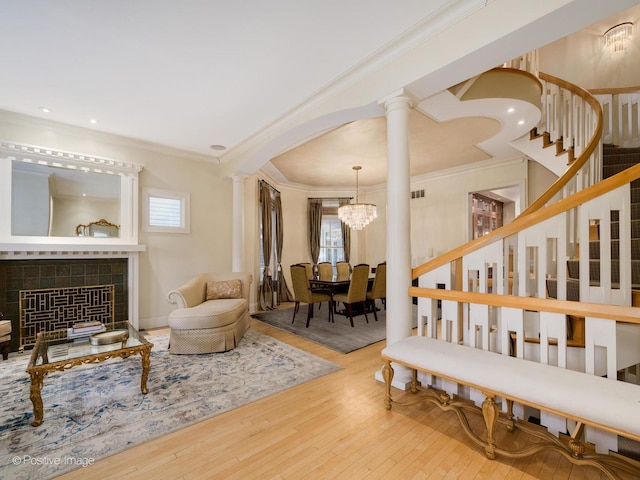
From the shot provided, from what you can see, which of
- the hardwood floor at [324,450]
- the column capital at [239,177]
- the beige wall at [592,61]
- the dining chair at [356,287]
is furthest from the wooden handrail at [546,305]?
the beige wall at [592,61]

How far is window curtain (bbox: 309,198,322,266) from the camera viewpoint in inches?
286

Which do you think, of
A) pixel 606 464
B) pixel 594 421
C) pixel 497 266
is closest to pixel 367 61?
pixel 497 266

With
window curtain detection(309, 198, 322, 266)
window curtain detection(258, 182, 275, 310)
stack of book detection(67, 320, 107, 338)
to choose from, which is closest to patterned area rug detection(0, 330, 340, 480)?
stack of book detection(67, 320, 107, 338)

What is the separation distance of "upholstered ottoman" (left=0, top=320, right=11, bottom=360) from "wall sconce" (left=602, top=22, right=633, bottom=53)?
869 cm

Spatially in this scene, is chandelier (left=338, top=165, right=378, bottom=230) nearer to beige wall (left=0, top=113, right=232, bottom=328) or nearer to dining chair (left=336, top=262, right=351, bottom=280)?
dining chair (left=336, top=262, right=351, bottom=280)

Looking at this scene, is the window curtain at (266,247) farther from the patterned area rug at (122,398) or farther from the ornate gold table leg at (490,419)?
the ornate gold table leg at (490,419)

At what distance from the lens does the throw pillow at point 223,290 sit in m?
3.99

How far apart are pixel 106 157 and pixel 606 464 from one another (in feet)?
19.1

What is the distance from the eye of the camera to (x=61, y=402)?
7.30 ft

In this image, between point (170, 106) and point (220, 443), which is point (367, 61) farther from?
point (220, 443)

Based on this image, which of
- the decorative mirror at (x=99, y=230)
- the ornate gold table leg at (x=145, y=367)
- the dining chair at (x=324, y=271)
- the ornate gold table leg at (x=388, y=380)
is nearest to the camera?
the ornate gold table leg at (x=388, y=380)

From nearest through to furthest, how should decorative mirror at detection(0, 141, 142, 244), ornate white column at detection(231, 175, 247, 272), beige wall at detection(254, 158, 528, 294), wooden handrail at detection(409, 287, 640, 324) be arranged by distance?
wooden handrail at detection(409, 287, 640, 324) < decorative mirror at detection(0, 141, 142, 244) < ornate white column at detection(231, 175, 247, 272) < beige wall at detection(254, 158, 528, 294)

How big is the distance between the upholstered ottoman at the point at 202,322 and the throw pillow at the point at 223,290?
0.13 metres

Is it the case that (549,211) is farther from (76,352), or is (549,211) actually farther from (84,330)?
(84,330)
